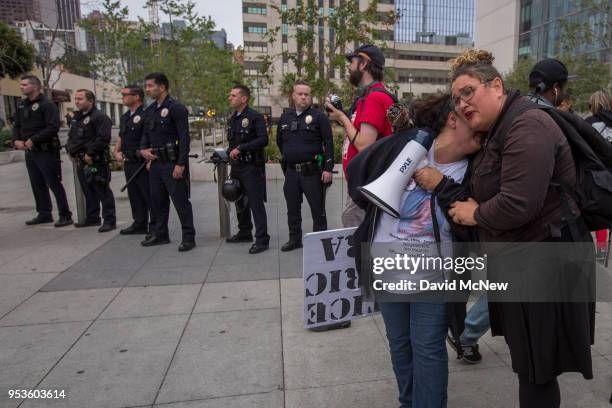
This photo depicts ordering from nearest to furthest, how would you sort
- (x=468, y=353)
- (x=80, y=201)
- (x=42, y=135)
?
(x=468, y=353) < (x=42, y=135) < (x=80, y=201)

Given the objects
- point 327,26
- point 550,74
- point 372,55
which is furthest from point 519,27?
point 550,74

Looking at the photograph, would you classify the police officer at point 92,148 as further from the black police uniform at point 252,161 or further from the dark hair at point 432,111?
the dark hair at point 432,111

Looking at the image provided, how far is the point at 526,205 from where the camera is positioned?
1686 millimetres

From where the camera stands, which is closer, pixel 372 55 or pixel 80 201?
pixel 372 55

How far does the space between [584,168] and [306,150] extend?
12.3 ft

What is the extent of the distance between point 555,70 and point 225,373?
271 cm

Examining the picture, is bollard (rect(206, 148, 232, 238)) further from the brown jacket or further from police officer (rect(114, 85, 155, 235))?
the brown jacket

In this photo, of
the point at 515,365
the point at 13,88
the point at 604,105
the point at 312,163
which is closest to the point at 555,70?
the point at 515,365

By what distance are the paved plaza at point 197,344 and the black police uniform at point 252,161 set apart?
1.33 ft

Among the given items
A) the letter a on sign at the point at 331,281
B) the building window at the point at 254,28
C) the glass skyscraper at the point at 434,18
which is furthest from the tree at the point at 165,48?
the glass skyscraper at the point at 434,18

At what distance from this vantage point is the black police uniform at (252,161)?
5.71 m

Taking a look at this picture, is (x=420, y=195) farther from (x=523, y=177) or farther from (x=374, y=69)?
(x=374, y=69)

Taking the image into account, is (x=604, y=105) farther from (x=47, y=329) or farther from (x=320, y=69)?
(x=320, y=69)

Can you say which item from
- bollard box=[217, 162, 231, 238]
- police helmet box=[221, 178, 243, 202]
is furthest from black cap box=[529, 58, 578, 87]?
bollard box=[217, 162, 231, 238]
